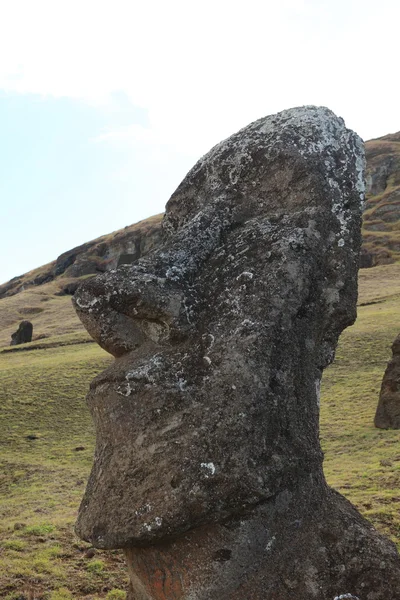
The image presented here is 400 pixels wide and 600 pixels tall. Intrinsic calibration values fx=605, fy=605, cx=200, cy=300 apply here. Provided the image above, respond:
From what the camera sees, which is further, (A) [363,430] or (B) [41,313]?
(B) [41,313]

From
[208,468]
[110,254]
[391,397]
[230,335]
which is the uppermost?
[110,254]

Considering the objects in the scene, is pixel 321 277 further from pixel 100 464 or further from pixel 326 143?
pixel 100 464

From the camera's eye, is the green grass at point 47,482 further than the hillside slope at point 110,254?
No

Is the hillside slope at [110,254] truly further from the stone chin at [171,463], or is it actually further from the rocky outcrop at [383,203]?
the stone chin at [171,463]

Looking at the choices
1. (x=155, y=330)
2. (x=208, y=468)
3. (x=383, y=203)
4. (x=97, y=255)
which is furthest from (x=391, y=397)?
(x=97, y=255)

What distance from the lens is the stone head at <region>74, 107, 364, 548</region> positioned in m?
4.02

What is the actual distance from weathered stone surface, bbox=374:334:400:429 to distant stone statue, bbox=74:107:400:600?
11.1 m

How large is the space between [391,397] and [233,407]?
12530 mm

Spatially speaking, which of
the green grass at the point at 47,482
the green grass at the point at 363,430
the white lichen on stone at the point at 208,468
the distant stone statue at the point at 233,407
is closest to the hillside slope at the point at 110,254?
the green grass at the point at 47,482

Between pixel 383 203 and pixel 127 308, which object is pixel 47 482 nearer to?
pixel 127 308

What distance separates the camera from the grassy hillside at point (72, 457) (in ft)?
25.6

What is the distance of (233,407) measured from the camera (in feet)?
13.5

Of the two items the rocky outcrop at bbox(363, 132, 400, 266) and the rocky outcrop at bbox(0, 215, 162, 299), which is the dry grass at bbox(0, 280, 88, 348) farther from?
the rocky outcrop at bbox(363, 132, 400, 266)

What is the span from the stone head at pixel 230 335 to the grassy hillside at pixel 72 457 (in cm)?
370
